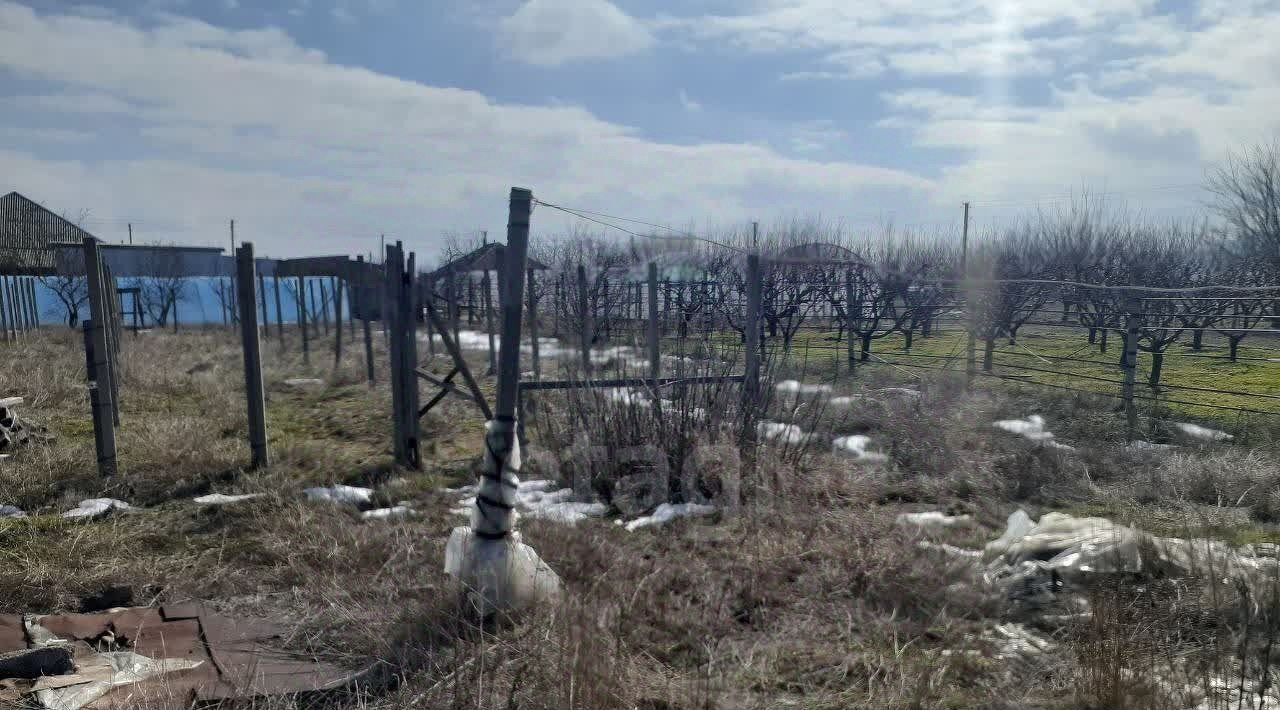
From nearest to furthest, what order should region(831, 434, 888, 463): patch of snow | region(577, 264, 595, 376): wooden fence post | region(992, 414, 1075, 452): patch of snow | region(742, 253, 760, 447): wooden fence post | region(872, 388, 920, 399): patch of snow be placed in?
region(742, 253, 760, 447): wooden fence post
region(831, 434, 888, 463): patch of snow
region(577, 264, 595, 376): wooden fence post
region(992, 414, 1075, 452): patch of snow
region(872, 388, 920, 399): patch of snow

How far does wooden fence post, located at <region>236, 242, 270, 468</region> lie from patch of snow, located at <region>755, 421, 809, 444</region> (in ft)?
11.5

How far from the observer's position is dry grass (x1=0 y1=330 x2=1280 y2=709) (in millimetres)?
2781

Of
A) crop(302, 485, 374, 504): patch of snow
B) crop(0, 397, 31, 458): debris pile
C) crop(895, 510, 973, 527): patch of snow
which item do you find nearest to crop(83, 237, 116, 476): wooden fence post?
crop(0, 397, 31, 458): debris pile

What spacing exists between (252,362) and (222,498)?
1.30 m

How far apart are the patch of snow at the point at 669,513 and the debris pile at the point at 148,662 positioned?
2068mm

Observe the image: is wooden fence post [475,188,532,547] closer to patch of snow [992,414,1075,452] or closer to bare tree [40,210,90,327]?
patch of snow [992,414,1075,452]

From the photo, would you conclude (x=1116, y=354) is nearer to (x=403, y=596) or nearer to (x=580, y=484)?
(x=580, y=484)

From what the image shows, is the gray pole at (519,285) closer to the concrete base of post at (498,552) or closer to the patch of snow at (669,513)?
the concrete base of post at (498,552)

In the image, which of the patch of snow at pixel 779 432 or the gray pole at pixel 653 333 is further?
the gray pole at pixel 653 333

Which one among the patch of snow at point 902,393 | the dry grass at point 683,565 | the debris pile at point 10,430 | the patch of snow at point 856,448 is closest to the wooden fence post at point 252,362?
the dry grass at point 683,565

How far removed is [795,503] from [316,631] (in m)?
2.66

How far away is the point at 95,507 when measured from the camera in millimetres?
5051

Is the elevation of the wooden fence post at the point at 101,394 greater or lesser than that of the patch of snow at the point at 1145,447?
greater

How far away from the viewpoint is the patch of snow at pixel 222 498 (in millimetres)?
5188
